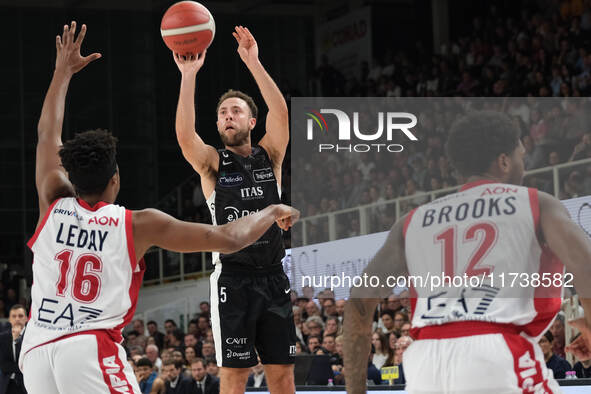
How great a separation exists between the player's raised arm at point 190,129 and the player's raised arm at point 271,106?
1.15ft

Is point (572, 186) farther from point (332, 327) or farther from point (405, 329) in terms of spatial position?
point (332, 327)

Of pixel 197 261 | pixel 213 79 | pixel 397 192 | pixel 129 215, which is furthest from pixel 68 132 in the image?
pixel 129 215

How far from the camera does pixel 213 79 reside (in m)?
24.6

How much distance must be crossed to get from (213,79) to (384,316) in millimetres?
14906

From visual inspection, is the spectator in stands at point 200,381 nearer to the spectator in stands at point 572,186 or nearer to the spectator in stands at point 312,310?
the spectator in stands at point 312,310

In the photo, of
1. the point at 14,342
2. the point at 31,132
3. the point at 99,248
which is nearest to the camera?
the point at 99,248

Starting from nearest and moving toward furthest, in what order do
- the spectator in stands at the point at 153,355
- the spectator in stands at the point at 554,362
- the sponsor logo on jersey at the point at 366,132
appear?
the spectator in stands at the point at 554,362 < the sponsor logo on jersey at the point at 366,132 < the spectator in stands at the point at 153,355

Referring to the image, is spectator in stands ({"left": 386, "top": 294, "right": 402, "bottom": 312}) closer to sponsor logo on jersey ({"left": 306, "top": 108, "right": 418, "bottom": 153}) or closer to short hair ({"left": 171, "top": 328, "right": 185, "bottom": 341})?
sponsor logo on jersey ({"left": 306, "top": 108, "right": 418, "bottom": 153})

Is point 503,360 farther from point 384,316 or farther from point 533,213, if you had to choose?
point 384,316

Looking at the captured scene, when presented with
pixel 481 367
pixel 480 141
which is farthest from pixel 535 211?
pixel 481 367

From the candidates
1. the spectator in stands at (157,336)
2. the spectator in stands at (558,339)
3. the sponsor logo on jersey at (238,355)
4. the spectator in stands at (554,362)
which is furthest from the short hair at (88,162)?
the spectator in stands at (157,336)

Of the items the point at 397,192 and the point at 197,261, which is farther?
the point at 197,261

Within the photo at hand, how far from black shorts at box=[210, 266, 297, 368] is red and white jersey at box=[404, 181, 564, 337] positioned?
2303 millimetres

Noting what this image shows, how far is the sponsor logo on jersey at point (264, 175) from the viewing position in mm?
5980
